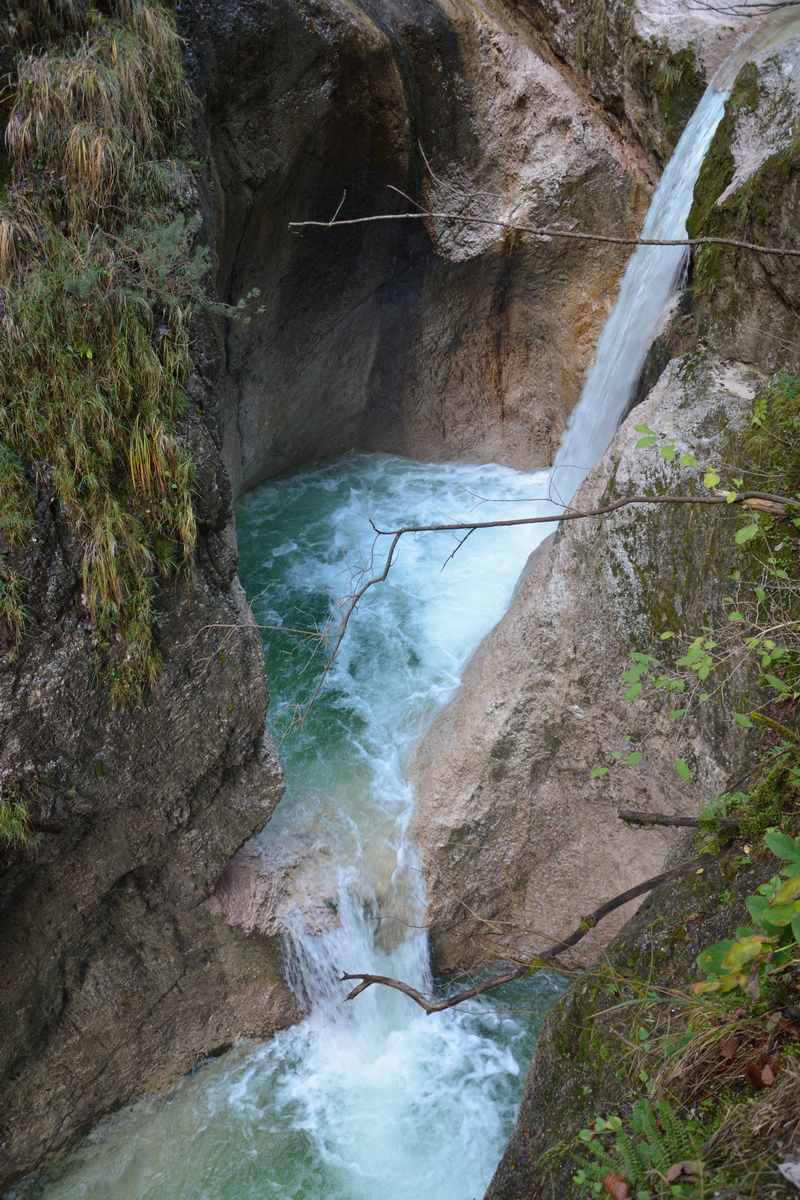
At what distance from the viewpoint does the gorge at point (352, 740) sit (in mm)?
4352

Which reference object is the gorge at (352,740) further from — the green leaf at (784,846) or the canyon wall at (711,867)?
the green leaf at (784,846)

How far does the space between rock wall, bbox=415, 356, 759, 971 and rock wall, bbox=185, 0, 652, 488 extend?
3138mm

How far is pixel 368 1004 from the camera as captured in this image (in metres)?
5.14

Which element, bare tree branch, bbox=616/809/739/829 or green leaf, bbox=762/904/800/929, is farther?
bare tree branch, bbox=616/809/739/829

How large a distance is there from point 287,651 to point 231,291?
2.82m

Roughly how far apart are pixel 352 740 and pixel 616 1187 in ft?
13.0

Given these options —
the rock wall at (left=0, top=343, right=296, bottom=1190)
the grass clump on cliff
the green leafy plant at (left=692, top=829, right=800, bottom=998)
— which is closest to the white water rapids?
the rock wall at (left=0, top=343, right=296, bottom=1190)

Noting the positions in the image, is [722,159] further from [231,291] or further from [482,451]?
[482,451]

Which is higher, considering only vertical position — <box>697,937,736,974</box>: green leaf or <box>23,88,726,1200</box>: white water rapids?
<box>697,937,736,974</box>: green leaf

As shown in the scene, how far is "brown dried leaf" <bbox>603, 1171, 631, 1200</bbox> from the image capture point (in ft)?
6.64

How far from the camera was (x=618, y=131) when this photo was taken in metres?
7.30

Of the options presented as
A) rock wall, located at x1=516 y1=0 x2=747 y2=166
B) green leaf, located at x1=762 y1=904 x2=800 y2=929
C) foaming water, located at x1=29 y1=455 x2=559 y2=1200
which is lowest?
foaming water, located at x1=29 y1=455 x2=559 y2=1200

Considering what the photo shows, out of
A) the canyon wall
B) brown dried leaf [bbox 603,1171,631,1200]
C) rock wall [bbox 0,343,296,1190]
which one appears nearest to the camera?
brown dried leaf [bbox 603,1171,631,1200]

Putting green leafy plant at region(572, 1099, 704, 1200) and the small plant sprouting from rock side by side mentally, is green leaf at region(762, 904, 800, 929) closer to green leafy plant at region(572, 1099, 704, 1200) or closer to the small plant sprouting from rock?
green leafy plant at region(572, 1099, 704, 1200)
